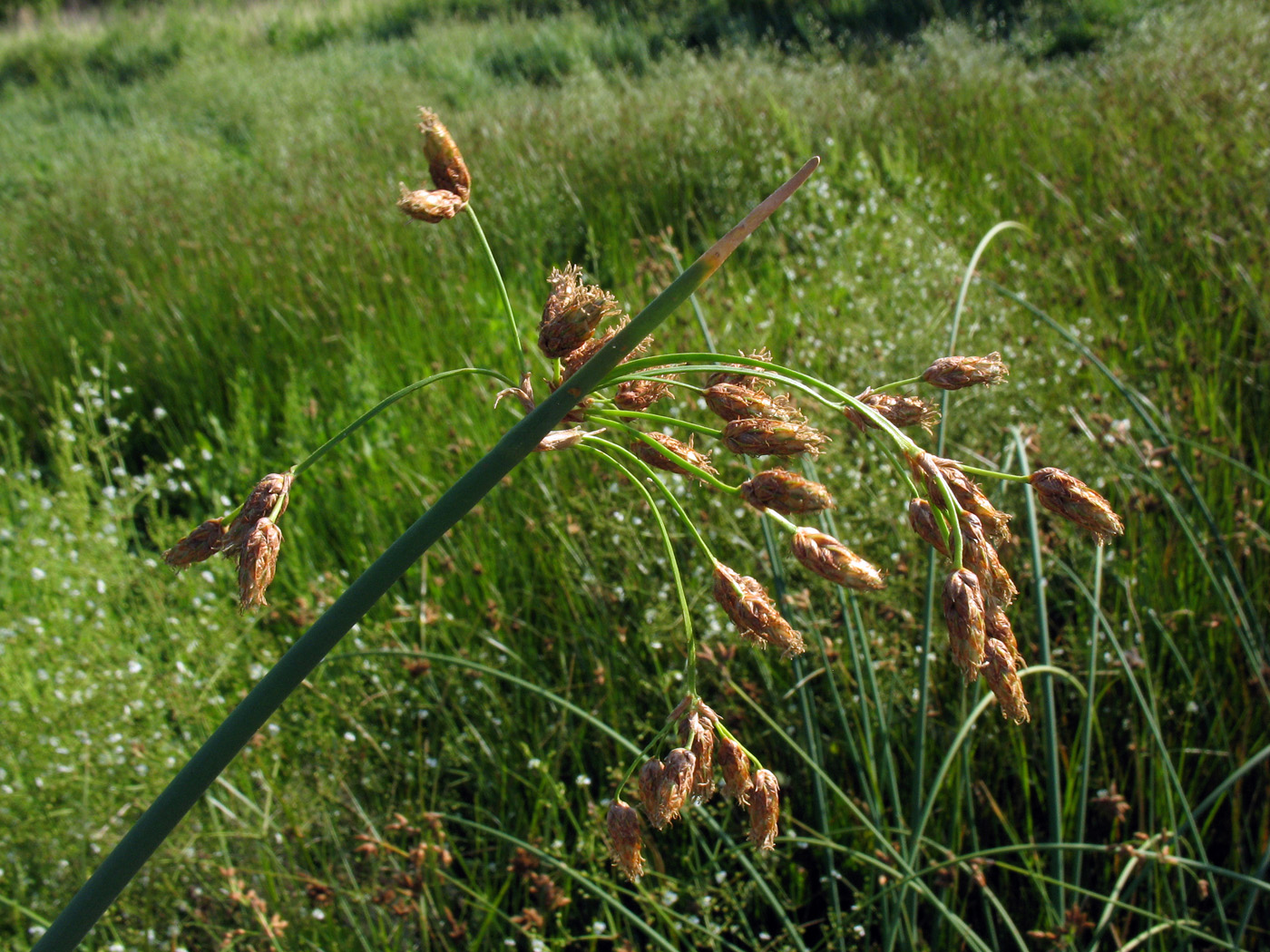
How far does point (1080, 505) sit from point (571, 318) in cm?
37

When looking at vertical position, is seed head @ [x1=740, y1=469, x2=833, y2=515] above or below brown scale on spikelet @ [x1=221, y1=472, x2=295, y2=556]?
below

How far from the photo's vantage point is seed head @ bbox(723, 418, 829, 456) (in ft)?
1.82

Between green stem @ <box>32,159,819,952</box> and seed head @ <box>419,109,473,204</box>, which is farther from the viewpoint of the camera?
seed head @ <box>419,109,473,204</box>

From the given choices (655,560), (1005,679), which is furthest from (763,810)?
(655,560)

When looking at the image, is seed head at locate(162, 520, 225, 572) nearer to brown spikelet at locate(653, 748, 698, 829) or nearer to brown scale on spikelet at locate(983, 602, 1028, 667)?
brown spikelet at locate(653, 748, 698, 829)

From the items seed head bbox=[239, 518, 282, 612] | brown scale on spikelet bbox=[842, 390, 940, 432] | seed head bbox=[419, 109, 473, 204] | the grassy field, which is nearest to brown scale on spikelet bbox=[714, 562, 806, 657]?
brown scale on spikelet bbox=[842, 390, 940, 432]

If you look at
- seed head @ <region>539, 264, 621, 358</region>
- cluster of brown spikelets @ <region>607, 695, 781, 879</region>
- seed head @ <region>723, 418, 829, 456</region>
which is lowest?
cluster of brown spikelets @ <region>607, 695, 781, 879</region>

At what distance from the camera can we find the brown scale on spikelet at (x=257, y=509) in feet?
1.80

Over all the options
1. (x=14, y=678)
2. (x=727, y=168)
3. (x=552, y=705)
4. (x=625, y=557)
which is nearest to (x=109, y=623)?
(x=14, y=678)

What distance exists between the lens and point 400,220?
4281 millimetres

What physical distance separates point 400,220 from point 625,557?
2.82 metres

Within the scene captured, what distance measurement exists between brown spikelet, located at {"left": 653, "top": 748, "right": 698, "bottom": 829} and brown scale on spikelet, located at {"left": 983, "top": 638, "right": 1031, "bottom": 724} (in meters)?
0.21

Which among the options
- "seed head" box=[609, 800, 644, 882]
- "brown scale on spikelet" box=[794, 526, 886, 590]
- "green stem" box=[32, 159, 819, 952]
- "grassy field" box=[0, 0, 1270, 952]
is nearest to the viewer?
"green stem" box=[32, 159, 819, 952]

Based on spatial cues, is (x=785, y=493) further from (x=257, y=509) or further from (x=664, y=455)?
(x=257, y=509)
